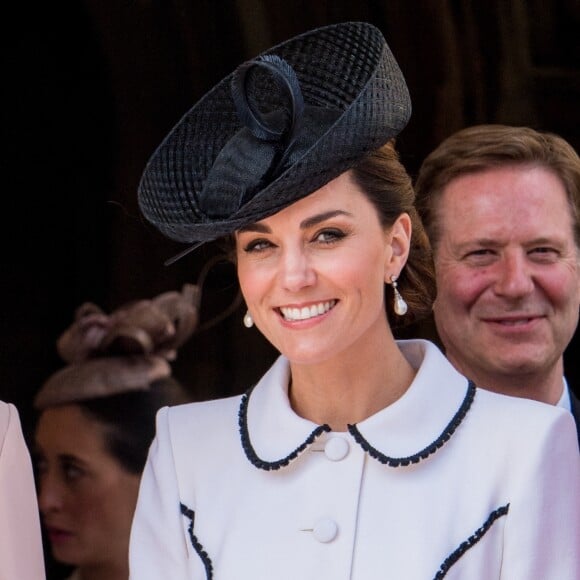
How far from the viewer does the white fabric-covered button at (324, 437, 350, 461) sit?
3346 mm

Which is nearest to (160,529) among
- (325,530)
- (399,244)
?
(325,530)

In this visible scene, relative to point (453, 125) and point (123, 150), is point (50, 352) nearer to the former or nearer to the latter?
point (123, 150)

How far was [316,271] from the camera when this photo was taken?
10.7 feet

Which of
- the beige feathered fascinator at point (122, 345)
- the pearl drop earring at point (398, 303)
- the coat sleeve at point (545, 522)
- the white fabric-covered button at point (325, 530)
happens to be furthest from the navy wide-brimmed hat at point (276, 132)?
the beige feathered fascinator at point (122, 345)

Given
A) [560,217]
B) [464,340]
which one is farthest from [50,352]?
[560,217]

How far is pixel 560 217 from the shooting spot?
4133 millimetres

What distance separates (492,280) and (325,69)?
89 cm

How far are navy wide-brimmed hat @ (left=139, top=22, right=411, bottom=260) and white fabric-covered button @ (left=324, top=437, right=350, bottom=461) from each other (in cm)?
53

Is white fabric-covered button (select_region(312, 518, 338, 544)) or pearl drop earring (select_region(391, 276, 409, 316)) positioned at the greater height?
pearl drop earring (select_region(391, 276, 409, 316))

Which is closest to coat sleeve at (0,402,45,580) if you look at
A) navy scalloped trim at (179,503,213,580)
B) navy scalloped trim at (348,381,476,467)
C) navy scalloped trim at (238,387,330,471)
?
navy scalloped trim at (179,503,213,580)

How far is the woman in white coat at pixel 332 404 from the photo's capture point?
3221 mm

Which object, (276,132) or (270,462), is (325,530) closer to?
(270,462)

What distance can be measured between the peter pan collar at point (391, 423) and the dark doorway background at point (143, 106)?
904mm

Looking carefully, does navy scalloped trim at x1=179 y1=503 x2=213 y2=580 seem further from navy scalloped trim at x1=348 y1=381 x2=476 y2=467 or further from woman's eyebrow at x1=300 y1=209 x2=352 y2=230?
woman's eyebrow at x1=300 y1=209 x2=352 y2=230
